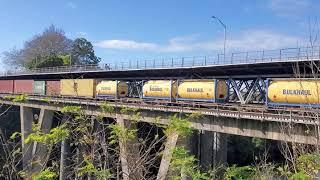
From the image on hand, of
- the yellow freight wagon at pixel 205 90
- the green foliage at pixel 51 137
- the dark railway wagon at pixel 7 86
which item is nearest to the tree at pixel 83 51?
the dark railway wagon at pixel 7 86

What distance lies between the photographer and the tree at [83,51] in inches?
5182

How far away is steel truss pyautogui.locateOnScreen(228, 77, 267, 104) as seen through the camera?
2877 cm

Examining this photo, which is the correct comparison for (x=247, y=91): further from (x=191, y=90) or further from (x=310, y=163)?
(x=310, y=163)

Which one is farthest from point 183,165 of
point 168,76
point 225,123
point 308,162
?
point 168,76

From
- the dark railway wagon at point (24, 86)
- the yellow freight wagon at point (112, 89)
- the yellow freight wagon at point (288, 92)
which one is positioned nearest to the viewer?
the yellow freight wagon at point (288, 92)

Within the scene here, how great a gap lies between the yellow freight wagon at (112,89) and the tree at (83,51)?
90.2 metres

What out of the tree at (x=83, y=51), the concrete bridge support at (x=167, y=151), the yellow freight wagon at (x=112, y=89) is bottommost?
the concrete bridge support at (x=167, y=151)

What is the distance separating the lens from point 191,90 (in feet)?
98.6

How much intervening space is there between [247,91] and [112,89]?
625 inches

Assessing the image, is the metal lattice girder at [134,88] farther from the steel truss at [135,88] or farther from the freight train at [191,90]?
the freight train at [191,90]

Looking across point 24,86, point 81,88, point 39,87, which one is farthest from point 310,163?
point 24,86

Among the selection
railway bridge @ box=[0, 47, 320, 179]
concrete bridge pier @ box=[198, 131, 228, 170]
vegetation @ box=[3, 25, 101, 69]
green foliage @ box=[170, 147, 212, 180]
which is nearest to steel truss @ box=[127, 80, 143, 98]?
railway bridge @ box=[0, 47, 320, 179]

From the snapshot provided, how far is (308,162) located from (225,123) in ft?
47.4

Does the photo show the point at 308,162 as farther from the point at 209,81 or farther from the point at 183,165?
the point at 209,81
